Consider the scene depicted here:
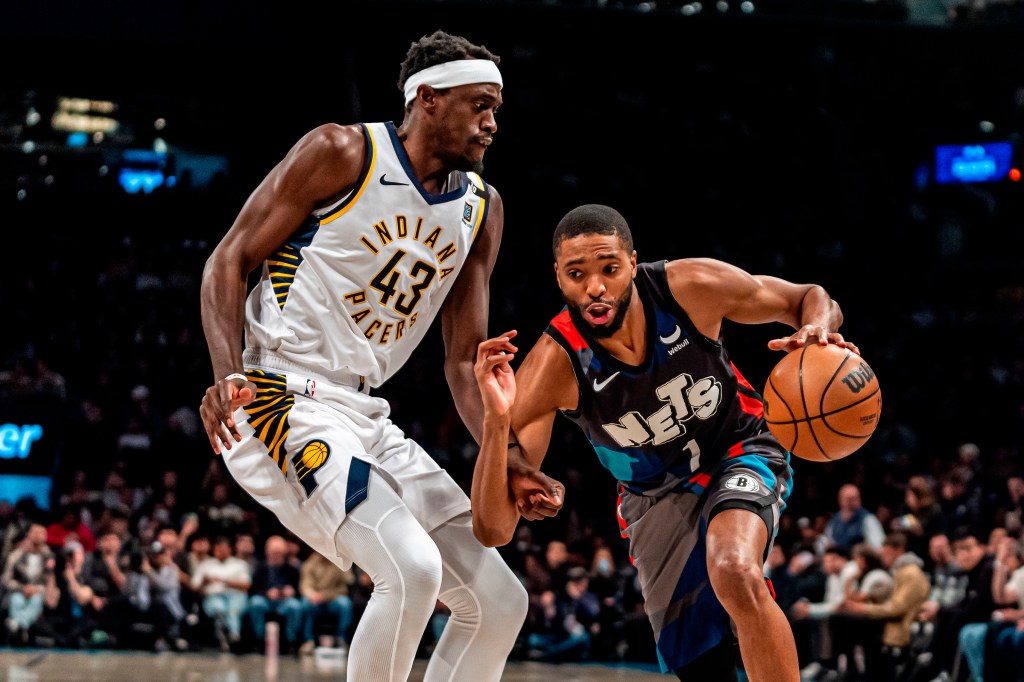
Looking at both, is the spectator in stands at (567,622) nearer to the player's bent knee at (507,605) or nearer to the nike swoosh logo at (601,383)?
the nike swoosh logo at (601,383)

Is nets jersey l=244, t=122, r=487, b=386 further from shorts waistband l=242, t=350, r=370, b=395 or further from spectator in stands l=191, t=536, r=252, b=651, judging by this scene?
spectator in stands l=191, t=536, r=252, b=651

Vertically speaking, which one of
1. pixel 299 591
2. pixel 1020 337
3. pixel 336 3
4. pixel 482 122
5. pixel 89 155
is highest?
pixel 336 3

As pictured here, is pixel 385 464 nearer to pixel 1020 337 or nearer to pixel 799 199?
pixel 1020 337

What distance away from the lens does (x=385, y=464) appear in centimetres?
400

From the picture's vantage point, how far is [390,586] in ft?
11.9

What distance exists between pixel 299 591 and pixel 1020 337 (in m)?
10.6

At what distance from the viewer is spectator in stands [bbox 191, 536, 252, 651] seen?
11.2 metres

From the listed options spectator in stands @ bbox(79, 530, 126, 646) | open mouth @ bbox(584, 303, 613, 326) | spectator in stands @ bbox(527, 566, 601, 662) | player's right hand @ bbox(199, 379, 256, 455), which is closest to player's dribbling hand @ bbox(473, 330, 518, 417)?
open mouth @ bbox(584, 303, 613, 326)

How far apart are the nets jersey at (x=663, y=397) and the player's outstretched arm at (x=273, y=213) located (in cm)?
96

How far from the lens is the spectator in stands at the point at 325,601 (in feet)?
36.7

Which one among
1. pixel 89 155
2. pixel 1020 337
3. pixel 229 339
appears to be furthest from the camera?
pixel 89 155

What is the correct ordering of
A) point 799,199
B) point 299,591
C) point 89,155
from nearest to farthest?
point 299,591 < point 89,155 < point 799,199

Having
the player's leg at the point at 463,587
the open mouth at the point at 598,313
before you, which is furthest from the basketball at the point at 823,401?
the player's leg at the point at 463,587

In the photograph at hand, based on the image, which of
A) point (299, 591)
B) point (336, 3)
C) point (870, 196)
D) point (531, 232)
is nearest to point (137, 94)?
point (336, 3)
